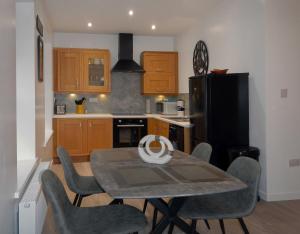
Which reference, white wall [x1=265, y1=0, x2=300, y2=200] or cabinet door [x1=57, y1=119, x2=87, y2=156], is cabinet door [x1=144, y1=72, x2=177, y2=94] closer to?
cabinet door [x1=57, y1=119, x2=87, y2=156]

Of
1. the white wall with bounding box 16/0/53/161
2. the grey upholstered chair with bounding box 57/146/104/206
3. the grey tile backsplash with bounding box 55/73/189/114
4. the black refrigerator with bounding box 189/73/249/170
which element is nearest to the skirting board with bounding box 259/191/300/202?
the black refrigerator with bounding box 189/73/249/170

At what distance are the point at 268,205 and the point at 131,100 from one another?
4.27 metres

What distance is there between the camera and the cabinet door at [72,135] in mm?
6430

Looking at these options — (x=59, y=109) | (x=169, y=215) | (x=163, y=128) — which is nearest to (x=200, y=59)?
(x=163, y=128)

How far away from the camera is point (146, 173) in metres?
2.30

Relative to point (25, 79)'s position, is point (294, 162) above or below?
below

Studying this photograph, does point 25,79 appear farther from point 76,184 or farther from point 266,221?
point 266,221

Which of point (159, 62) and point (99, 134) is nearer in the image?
point (99, 134)

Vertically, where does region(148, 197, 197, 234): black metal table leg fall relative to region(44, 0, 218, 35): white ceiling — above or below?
below

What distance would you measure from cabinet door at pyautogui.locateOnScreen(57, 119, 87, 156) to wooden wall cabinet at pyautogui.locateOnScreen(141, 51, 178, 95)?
163 centimetres

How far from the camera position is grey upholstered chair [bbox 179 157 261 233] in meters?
2.26

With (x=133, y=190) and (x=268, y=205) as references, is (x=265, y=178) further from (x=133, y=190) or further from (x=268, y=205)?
(x=133, y=190)

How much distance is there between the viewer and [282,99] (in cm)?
395

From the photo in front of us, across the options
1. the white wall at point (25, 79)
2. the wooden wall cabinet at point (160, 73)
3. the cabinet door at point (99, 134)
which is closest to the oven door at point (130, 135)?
the cabinet door at point (99, 134)
